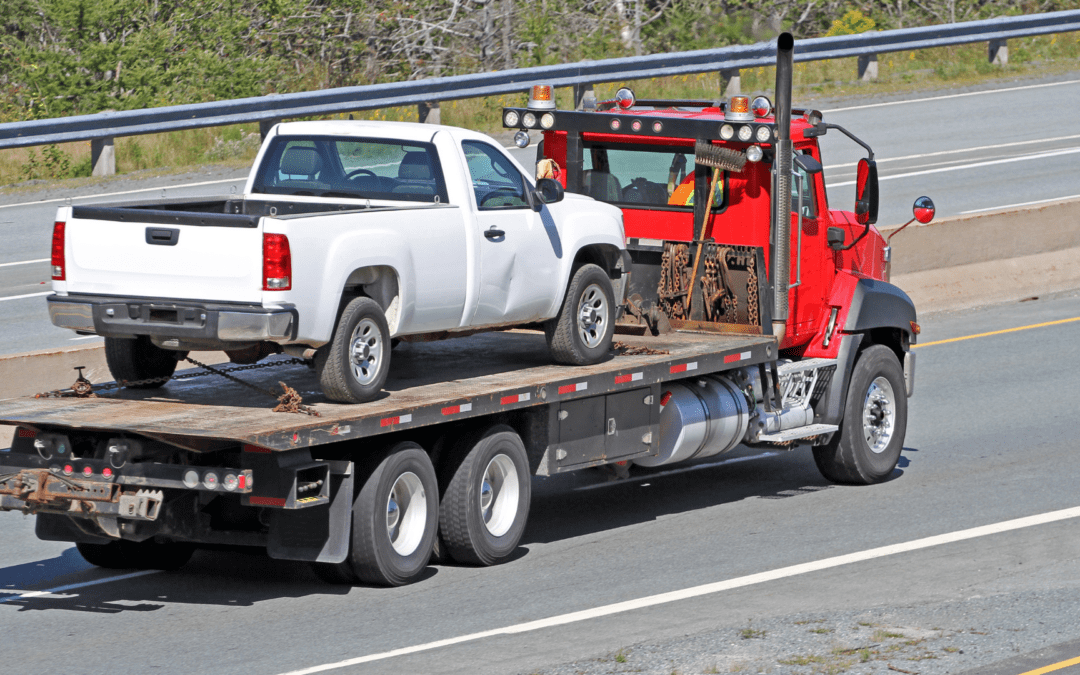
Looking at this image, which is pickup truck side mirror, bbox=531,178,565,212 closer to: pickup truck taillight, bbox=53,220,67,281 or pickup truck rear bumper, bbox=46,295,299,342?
pickup truck rear bumper, bbox=46,295,299,342

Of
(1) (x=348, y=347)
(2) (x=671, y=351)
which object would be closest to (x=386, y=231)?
(1) (x=348, y=347)

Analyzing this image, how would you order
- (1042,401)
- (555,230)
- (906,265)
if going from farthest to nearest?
(906,265) → (1042,401) → (555,230)

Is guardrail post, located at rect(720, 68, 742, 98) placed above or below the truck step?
above

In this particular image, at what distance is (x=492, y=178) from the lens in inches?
423

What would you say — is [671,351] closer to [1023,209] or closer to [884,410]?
[884,410]

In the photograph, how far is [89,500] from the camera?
351 inches

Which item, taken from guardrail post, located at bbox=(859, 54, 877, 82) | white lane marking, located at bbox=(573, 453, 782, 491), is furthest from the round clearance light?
guardrail post, located at bbox=(859, 54, 877, 82)

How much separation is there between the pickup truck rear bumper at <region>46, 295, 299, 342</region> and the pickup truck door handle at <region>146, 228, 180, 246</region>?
0.33 m

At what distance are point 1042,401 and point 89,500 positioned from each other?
981 centimetres

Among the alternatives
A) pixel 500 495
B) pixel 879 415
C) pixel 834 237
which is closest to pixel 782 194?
pixel 834 237

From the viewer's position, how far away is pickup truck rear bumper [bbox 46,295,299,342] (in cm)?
891

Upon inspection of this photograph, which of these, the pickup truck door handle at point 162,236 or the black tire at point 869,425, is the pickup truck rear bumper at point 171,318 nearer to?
the pickup truck door handle at point 162,236

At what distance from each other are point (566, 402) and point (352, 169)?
2.09 m

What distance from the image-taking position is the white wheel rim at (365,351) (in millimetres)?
9445
